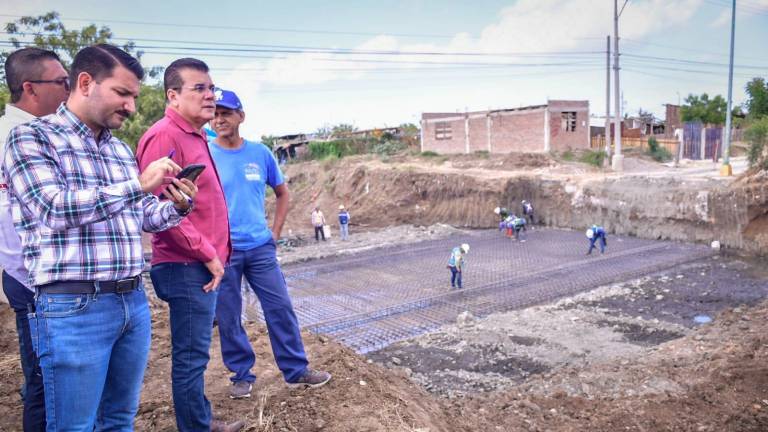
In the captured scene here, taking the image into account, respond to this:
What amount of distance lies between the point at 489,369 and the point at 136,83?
4498 mm

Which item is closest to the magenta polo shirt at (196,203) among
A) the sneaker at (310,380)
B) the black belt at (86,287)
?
the black belt at (86,287)

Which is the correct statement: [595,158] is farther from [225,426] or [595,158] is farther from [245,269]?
[225,426]

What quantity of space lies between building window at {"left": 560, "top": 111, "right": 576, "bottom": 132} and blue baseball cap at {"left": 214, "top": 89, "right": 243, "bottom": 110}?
67.0ft

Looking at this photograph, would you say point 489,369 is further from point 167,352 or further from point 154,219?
point 154,219

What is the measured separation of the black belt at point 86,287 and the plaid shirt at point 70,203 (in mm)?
18

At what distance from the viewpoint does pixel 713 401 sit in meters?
3.93

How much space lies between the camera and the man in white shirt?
2.25 m

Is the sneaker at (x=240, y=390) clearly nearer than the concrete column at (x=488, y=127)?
Yes

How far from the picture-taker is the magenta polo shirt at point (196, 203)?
2111 millimetres

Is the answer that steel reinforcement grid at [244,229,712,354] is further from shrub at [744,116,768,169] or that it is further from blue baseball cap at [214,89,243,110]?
blue baseball cap at [214,89,243,110]

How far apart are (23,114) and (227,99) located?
36.2 inches

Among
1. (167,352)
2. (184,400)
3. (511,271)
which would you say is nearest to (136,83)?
(184,400)

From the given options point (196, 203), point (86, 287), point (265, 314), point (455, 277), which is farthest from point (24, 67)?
point (455, 277)

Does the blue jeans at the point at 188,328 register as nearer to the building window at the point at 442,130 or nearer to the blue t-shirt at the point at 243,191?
the blue t-shirt at the point at 243,191
